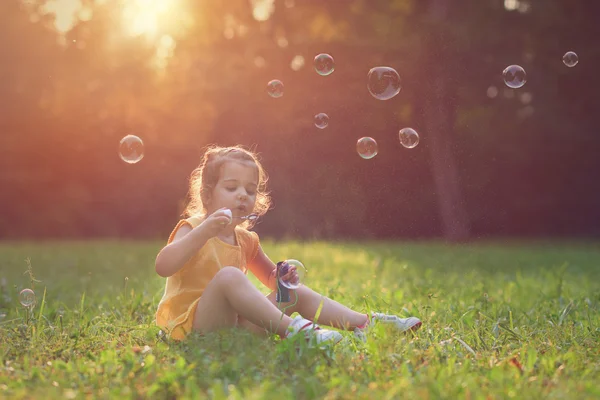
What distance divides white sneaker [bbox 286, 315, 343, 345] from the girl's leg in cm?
36

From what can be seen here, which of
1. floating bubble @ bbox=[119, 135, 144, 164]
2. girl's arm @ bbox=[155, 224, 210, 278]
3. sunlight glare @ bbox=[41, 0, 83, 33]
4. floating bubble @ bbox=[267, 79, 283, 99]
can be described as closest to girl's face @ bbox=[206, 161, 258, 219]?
girl's arm @ bbox=[155, 224, 210, 278]

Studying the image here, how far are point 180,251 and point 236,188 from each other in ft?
1.36

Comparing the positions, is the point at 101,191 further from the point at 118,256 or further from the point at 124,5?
the point at 118,256

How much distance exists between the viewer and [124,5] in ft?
44.4

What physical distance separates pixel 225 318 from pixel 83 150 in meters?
12.8

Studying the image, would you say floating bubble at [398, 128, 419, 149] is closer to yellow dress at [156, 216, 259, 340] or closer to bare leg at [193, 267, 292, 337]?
yellow dress at [156, 216, 259, 340]

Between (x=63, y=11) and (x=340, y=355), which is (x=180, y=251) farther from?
(x=63, y=11)

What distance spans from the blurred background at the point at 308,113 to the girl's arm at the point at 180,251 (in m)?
9.23

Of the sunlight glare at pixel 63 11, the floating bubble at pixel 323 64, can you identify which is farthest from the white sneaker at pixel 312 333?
the sunlight glare at pixel 63 11

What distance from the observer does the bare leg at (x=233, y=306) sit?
2.75 m

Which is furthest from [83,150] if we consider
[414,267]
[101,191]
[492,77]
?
[414,267]

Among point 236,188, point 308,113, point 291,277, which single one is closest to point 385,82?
point 236,188

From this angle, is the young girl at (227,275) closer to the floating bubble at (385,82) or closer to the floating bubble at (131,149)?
the floating bubble at (131,149)

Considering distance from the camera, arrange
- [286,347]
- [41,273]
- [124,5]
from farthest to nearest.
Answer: [124,5] → [41,273] → [286,347]
